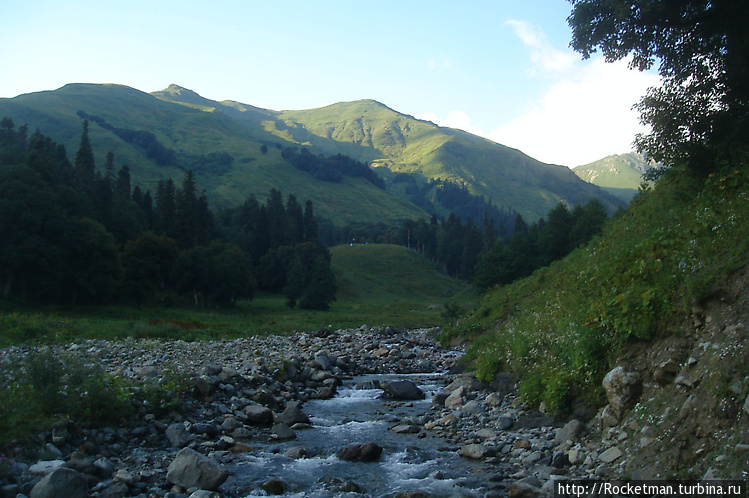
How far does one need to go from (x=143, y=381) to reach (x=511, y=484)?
11.5m

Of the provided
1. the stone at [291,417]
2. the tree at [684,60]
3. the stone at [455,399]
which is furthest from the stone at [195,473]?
the tree at [684,60]

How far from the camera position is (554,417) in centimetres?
1355

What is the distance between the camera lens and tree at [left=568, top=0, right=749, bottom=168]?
15492mm

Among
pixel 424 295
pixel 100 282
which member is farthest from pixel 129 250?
pixel 424 295

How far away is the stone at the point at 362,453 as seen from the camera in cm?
1307

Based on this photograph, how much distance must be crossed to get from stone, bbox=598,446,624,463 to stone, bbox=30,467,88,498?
10.3 meters

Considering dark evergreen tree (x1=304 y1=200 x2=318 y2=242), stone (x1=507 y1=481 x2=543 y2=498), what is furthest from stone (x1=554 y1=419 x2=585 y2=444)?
dark evergreen tree (x1=304 y1=200 x2=318 y2=242)

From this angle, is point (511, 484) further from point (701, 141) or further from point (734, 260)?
point (701, 141)

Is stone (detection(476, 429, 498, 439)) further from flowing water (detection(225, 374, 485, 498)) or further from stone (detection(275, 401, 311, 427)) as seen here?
stone (detection(275, 401, 311, 427))

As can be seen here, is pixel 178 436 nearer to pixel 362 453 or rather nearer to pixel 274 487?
pixel 274 487

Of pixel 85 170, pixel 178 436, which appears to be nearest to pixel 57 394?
pixel 178 436

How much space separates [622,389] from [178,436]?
11207 millimetres

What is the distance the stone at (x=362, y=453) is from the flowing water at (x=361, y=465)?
183 millimetres

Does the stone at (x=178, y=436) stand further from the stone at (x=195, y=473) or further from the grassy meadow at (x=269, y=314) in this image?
the grassy meadow at (x=269, y=314)
